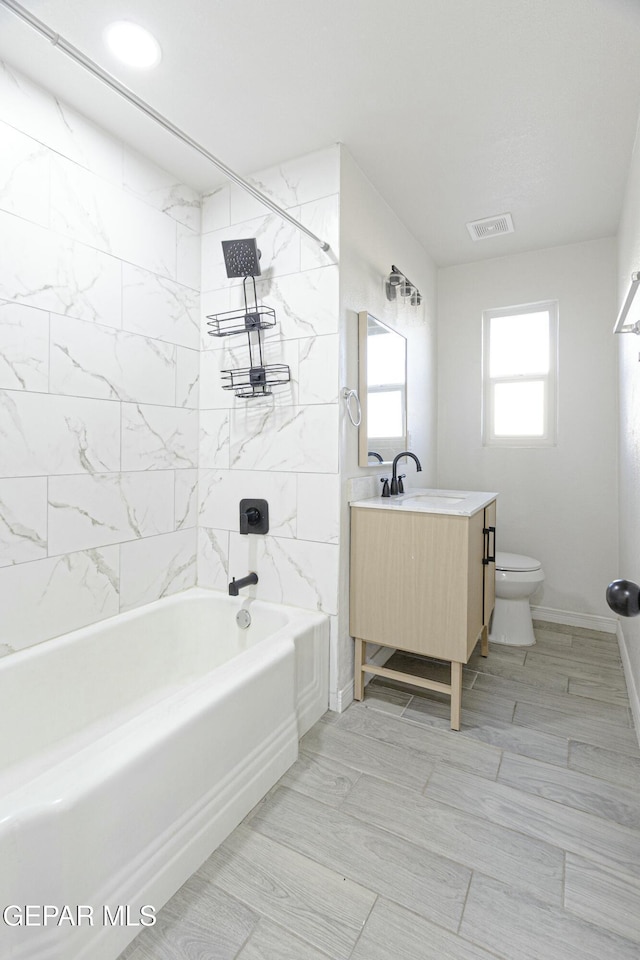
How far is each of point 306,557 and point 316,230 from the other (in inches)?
57.5

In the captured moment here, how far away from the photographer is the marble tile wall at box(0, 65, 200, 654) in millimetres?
1599

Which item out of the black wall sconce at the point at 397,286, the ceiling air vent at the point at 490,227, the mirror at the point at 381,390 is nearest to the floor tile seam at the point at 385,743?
the mirror at the point at 381,390

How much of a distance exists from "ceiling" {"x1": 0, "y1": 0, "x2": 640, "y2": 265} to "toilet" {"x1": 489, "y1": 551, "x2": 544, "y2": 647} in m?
2.04

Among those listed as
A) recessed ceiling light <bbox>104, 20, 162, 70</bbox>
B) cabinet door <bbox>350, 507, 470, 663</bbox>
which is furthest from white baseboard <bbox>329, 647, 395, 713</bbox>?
recessed ceiling light <bbox>104, 20, 162, 70</bbox>

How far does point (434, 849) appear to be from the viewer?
4.40 ft

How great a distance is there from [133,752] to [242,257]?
191 centimetres

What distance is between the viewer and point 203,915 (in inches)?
44.9

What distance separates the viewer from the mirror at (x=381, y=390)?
2.19 meters

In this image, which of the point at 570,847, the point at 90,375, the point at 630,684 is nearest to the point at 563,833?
the point at 570,847

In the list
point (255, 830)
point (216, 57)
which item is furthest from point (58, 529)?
point (216, 57)

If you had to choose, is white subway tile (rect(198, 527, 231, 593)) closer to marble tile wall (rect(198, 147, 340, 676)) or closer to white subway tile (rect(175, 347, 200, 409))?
marble tile wall (rect(198, 147, 340, 676))

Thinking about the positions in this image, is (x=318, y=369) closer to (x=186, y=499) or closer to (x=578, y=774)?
(x=186, y=499)

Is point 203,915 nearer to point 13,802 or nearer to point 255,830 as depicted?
point 255,830

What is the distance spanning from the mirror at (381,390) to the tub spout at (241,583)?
0.74 meters
